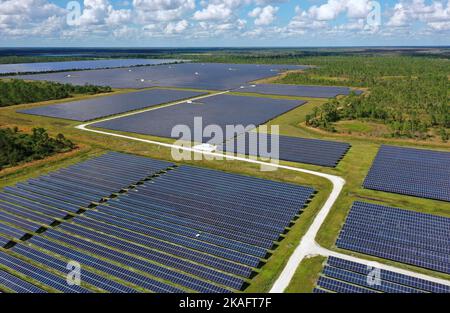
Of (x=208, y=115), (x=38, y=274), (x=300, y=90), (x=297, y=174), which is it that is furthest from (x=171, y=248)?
(x=300, y=90)

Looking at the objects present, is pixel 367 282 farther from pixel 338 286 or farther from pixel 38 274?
pixel 38 274

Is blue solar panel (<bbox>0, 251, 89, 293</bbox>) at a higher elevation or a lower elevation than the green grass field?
lower

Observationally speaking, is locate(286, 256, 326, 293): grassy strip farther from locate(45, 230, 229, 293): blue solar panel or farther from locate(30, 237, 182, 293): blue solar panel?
locate(30, 237, 182, 293): blue solar panel

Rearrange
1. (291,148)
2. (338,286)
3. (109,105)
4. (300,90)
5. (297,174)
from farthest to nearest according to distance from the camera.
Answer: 1. (300,90)
2. (109,105)
3. (291,148)
4. (297,174)
5. (338,286)

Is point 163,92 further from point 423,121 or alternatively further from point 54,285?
point 54,285

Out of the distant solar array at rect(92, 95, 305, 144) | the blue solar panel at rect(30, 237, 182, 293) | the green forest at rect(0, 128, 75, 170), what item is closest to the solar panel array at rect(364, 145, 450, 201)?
the distant solar array at rect(92, 95, 305, 144)

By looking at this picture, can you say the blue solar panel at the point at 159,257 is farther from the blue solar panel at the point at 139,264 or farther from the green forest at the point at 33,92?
the green forest at the point at 33,92

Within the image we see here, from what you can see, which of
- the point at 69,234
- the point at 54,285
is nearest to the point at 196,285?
the point at 54,285
